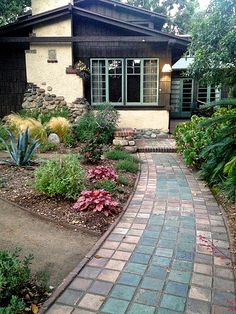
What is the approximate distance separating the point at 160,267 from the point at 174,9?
2795 centimetres

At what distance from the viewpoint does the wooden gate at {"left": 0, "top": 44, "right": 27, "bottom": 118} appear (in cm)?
1043

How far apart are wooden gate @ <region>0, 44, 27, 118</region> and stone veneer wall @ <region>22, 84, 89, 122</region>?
0.56 m

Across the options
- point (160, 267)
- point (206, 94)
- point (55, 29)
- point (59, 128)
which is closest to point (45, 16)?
point (55, 29)

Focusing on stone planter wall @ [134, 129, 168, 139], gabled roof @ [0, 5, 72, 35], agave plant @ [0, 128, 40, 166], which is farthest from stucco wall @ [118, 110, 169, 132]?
agave plant @ [0, 128, 40, 166]

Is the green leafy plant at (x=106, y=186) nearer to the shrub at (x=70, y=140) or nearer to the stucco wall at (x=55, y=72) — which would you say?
the shrub at (x=70, y=140)

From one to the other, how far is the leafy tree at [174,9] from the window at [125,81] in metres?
16.3

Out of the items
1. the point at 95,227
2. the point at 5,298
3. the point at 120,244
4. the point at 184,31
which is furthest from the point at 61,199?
the point at 184,31

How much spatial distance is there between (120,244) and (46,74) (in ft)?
27.6

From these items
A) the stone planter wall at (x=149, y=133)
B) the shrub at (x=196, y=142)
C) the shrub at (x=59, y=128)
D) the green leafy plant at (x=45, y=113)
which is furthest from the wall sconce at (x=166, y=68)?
the shrub at (x=196, y=142)

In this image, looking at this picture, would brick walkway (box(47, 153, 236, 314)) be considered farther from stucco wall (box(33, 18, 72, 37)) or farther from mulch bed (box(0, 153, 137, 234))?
stucco wall (box(33, 18, 72, 37))

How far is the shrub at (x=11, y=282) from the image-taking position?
79.4 inches

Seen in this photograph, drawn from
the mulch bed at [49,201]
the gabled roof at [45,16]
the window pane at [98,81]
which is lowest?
the mulch bed at [49,201]

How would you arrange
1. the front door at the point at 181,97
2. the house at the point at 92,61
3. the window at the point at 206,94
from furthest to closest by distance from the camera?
the front door at the point at 181,97, the window at the point at 206,94, the house at the point at 92,61

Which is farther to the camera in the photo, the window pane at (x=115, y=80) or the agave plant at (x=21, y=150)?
the window pane at (x=115, y=80)
